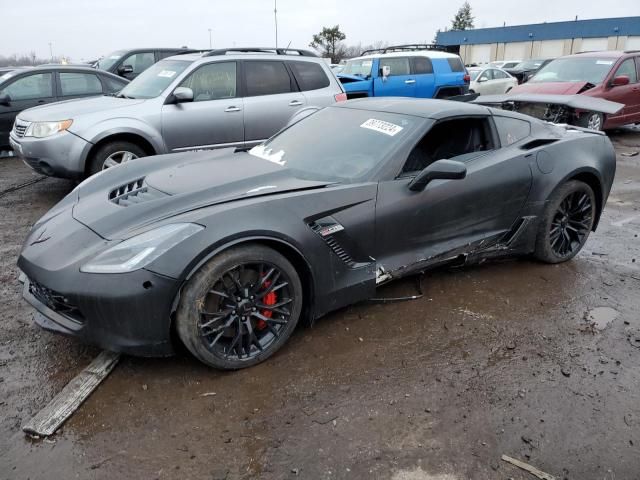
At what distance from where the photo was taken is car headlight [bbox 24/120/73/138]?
5773 millimetres

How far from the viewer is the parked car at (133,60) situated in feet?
36.1

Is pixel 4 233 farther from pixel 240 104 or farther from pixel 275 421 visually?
pixel 275 421

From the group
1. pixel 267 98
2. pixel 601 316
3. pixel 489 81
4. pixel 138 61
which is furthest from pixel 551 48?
pixel 601 316

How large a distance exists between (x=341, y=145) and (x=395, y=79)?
8.95 meters

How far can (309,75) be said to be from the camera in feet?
24.0

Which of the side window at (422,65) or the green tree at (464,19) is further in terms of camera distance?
the green tree at (464,19)

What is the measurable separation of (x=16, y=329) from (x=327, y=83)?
5.54m

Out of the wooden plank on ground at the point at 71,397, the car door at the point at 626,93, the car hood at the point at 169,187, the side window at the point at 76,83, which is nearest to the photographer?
the wooden plank on ground at the point at 71,397

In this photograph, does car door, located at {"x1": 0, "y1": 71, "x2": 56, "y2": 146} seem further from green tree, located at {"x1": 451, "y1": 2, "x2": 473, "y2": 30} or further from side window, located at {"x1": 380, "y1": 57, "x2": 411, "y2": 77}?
green tree, located at {"x1": 451, "y1": 2, "x2": 473, "y2": 30}

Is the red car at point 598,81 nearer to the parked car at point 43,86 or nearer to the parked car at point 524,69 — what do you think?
the parked car at point 43,86

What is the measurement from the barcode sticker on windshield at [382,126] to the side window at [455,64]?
9885 mm

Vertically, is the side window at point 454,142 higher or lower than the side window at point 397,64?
lower

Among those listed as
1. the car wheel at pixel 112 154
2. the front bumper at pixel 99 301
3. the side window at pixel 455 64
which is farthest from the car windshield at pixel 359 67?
the front bumper at pixel 99 301

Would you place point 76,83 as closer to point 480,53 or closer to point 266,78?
point 266,78
